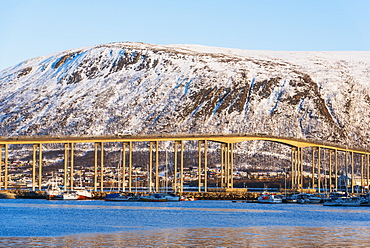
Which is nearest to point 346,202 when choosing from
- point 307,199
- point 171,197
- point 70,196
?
point 307,199

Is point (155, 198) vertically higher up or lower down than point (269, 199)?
higher up

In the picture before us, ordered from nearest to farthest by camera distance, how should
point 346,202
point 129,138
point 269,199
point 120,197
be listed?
point 346,202 < point 269,199 < point 120,197 < point 129,138

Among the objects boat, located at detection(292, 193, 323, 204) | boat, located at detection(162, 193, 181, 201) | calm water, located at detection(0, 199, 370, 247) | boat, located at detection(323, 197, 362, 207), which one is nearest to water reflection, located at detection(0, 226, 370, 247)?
calm water, located at detection(0, 199, 370, 247)

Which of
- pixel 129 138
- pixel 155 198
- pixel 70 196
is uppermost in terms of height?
pixel 129 138

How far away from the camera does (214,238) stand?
58000 millimetres

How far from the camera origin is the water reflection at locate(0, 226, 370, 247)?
5275 cm

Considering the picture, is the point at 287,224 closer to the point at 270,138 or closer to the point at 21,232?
the point at 21,232

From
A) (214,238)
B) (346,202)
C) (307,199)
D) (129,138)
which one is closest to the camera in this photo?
(214,238)

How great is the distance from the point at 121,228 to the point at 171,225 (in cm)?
597

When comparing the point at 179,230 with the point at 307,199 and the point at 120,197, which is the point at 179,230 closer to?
the point at 120,197

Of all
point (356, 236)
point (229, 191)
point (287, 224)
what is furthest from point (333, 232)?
point (229, 191)

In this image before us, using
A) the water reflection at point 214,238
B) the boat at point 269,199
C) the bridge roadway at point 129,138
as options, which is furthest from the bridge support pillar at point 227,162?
the water reflection at point 214,238

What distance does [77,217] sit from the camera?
3273 inches

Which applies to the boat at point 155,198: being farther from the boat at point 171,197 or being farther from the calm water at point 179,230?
the calm water at point 179,230
